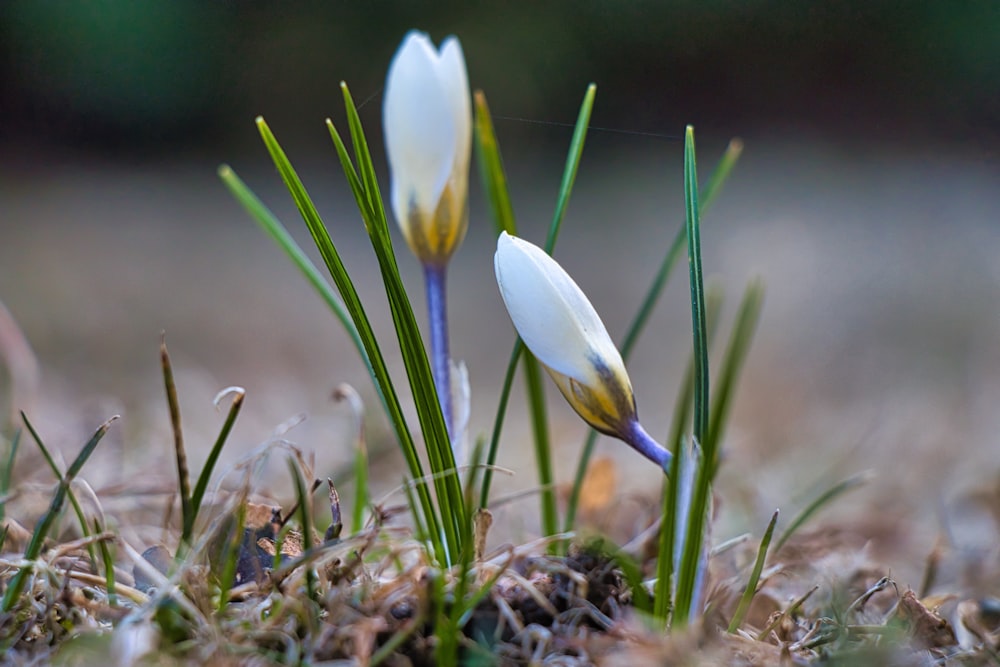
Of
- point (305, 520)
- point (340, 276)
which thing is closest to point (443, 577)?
point (305, 520)

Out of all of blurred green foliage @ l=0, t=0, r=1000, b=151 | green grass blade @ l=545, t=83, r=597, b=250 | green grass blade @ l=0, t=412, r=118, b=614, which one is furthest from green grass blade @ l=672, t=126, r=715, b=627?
blurred green foliage @ l=0, t=0, r=1000, b=151

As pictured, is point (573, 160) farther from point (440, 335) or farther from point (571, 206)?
point (571, 206)

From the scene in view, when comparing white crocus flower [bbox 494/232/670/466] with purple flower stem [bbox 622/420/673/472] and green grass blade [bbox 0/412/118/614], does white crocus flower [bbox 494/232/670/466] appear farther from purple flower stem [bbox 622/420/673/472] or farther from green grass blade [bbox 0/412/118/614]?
green grass blade [bbox 0/412/118/614]

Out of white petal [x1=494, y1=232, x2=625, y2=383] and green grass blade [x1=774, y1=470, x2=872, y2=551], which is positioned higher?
white petal [x1=494, y1=232, x2=625, y2=383]

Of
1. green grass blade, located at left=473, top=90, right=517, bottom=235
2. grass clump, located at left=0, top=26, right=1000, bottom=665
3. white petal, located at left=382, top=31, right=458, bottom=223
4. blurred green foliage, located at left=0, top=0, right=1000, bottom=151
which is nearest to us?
grass clump, located at left=0, top=26, right=1000, bottom=665

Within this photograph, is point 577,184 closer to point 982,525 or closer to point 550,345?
point 982,525

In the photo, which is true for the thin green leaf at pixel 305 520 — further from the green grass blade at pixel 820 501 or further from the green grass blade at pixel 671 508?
the green grass blade at pixel 820 501

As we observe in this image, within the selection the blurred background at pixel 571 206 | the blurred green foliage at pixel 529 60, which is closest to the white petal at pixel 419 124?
the blurred background at pixel 571 206
